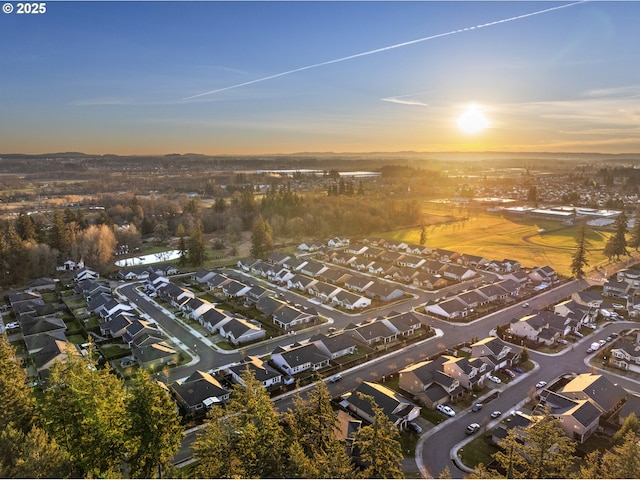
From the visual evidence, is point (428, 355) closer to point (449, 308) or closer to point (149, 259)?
point (449, 308)

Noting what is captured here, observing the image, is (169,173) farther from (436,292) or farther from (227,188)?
(436,292)

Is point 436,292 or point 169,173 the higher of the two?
point 169,173

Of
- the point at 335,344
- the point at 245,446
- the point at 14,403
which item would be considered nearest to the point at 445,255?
the point at 335,344

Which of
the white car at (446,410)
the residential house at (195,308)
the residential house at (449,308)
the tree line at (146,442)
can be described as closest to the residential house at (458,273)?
the residential house at (449,308)

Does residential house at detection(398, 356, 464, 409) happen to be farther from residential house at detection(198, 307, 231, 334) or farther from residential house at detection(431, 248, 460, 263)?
residential house at detection(431, 248, 460, 263)

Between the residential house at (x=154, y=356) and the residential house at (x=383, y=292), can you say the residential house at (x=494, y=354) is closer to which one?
the residential house at (x=383, y=292)

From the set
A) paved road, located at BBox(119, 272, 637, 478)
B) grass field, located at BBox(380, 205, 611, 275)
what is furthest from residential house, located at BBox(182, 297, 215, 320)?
grass field, located at BBox(380, 205, 611, 275)

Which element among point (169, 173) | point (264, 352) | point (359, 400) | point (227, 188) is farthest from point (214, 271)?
point (169, 173)

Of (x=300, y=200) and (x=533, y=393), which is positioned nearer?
(x=533, y=393)
